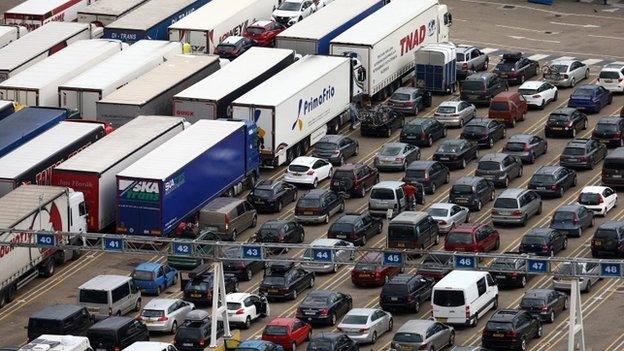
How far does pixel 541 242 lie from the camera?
119 meters

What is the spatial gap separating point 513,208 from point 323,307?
15.5 m

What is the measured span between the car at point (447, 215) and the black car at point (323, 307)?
10.9 meters

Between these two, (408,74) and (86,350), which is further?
(408,74)

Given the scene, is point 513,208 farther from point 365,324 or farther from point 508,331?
point 508,331

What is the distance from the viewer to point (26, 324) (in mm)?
115750

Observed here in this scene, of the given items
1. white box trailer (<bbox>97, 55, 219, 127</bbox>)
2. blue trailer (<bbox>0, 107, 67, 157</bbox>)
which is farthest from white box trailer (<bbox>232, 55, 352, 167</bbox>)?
blue trailer (<bbox>0, 107, 67, 157</bbox>)

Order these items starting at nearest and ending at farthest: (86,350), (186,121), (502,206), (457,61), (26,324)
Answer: (86,350) → (26,324) → (502,206) → (186,121) → (457,61)

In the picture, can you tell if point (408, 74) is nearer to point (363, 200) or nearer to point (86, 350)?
point (363, 200)

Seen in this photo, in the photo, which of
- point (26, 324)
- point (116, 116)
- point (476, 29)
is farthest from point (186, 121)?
point (476, 29)

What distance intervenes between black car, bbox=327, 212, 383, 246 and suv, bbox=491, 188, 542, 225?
6326mm

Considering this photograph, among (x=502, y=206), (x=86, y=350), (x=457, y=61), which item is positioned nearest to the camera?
(x=86, y=350)

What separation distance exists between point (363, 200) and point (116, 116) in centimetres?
1542

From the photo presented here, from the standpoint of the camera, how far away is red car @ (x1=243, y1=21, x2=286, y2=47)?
155 meters

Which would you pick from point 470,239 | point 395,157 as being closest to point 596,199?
point 470,239
